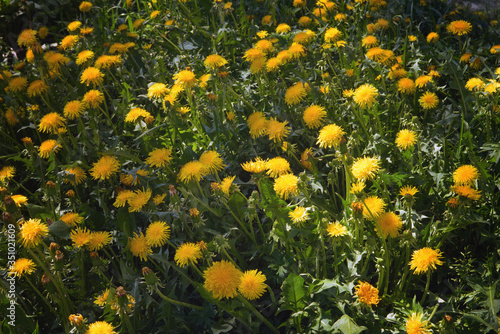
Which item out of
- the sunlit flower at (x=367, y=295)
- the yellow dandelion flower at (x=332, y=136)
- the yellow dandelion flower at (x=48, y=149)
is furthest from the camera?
the yellow dandelion flower at (x=48, y=149)

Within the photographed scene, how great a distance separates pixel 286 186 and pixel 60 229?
1053 millimetres

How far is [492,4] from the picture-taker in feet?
13.8

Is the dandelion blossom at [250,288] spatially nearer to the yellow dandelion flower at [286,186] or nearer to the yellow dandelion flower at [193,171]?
the yellow dandelion flower at [286,186]

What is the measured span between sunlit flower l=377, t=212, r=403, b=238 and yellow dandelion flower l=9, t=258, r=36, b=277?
1.58m

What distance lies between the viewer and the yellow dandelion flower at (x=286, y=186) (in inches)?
72.0

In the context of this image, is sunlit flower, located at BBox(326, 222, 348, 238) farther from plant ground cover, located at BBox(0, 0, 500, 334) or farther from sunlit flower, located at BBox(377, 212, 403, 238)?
sunlit flower, located at BBox(377, 212, 403, 238)

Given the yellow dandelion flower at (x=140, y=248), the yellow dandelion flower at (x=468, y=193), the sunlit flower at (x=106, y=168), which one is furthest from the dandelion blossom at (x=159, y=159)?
the yellow dandelion flower at (x=468, y=193)

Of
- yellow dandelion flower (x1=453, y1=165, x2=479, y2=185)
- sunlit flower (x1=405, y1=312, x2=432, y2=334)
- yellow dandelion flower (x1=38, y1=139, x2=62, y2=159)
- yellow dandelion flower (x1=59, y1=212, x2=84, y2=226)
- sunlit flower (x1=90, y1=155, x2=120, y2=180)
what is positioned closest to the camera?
sunlit flower (x1=405, y1=312, x2=432, y2=334)

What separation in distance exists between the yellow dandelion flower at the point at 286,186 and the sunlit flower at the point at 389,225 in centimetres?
37

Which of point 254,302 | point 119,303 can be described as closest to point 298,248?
point 254,302

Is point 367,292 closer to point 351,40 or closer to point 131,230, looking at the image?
point 131,230

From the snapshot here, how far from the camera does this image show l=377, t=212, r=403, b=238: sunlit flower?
165 cm

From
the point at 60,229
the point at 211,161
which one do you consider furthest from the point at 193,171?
the point at 60,229

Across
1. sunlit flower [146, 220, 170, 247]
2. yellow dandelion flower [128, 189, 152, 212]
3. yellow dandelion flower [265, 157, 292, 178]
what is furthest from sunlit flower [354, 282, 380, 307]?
yellow dandelion flower [128, 189, 152, 212]
